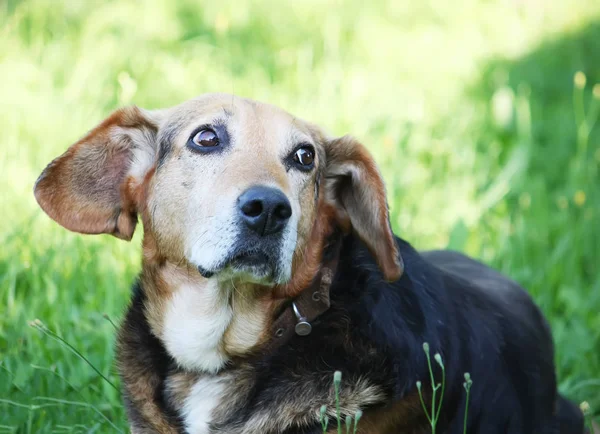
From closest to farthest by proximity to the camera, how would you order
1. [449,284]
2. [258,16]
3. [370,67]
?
[449,284], [370,67], [258,16]

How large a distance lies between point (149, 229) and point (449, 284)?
4.41ft

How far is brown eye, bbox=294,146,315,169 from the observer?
140 inches

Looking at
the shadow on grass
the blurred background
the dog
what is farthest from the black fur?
the shadow on grass

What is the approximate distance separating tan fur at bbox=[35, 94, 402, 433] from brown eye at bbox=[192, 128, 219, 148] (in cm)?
5

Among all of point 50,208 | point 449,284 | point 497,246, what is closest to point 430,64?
point 497,246

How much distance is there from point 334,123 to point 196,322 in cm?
365

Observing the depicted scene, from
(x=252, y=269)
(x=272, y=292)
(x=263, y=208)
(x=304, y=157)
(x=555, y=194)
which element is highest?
(x=304, y=157)

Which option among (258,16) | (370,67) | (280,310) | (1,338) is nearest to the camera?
(280,310)

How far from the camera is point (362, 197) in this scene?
3570mm

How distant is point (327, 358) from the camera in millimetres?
3215

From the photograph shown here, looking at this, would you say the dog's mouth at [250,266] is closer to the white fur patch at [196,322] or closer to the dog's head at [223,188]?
the dog's head at [223,188]

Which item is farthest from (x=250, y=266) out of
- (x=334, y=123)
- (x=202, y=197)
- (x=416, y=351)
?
(x=334, y=123)

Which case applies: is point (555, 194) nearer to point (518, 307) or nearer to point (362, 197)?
point (518, 307)

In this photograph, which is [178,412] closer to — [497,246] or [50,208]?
[50,208]
